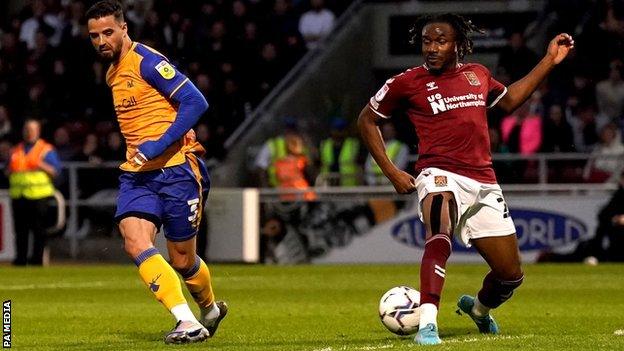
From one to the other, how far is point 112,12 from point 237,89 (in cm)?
1529

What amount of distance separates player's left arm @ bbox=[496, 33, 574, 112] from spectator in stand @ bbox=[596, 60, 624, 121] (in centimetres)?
1232

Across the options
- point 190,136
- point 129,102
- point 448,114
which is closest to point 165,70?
point 129,102

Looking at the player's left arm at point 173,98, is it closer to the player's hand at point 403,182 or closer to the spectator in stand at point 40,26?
the player's hand at point 403,182

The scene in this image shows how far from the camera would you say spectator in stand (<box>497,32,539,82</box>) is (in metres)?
22.3

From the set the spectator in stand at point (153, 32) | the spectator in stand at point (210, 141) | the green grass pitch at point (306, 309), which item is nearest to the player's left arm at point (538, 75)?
the green grass pitch at point (306, 309)

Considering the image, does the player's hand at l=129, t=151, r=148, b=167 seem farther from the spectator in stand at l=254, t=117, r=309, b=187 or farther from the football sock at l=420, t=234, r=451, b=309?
the spectator in stand at l=254, t=117, r=309, b=187

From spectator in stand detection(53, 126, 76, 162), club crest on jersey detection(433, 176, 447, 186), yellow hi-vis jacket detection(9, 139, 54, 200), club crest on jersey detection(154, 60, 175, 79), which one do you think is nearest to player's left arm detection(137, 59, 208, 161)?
club crest on jersey detection(154, 60, 175, 79)

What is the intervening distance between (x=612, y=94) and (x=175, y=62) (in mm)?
7226

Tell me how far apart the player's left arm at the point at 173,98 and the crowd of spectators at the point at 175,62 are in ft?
45.8

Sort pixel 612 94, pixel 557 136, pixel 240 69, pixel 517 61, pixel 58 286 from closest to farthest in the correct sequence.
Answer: pixel 58 286
pixel 557 136
pixel 612 94
pixel 517 61
pixel 240 69

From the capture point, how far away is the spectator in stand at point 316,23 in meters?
25.1

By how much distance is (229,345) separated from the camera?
947 cm

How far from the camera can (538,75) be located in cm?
961

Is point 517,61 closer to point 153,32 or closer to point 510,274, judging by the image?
point 153,32
